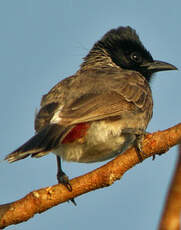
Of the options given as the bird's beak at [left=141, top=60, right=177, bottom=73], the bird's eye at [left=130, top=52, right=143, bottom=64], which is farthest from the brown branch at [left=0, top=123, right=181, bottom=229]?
the bird's eye at [left=130, top=52, right=143, bottom=64]

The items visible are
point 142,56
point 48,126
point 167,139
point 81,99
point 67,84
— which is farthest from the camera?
point 142,56

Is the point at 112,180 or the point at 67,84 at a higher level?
the point at 67,84

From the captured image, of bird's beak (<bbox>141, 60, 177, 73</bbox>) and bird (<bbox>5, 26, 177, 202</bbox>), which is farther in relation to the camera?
bird's beak (<bbox>141, 60, 177, 73</bbox>)


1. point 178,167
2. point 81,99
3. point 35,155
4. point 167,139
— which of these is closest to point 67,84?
point 81,99

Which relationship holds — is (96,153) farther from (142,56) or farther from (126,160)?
(142,56)

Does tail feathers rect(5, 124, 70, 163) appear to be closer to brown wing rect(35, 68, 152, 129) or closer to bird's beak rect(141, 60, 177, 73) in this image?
brown wing rect(35, 68, 152, 129)

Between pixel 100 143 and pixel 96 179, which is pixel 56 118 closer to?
pixel 100 143

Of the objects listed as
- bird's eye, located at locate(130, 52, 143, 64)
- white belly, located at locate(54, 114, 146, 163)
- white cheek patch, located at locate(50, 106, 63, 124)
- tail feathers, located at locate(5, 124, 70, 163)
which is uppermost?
white cheek patch, located at locate(50, 106, 63, 124)

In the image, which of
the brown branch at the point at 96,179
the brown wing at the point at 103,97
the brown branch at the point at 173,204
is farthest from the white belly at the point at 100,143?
the brown branch at the point at 173,204
